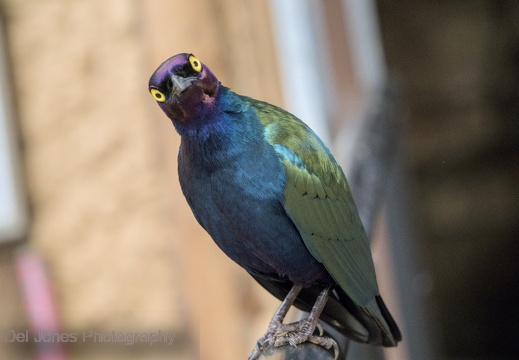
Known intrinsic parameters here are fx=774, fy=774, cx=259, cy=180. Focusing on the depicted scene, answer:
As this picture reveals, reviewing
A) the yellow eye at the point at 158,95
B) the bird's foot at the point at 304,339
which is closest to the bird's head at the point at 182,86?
the yellow eye at the point at 158,95

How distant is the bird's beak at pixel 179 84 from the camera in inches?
26.1

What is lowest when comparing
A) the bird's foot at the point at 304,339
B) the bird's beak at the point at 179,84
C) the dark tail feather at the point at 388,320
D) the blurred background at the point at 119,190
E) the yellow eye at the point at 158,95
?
the bird's foot at the point at 304,339

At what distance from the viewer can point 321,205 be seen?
92cm

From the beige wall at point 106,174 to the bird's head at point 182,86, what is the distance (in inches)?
39.2

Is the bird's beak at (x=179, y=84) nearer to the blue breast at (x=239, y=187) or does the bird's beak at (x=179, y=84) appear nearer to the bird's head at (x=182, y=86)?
the bird's head at (x=182, y=86)

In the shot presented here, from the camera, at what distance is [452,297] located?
4527 millimetres

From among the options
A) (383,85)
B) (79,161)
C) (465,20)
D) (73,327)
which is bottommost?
(73,327)

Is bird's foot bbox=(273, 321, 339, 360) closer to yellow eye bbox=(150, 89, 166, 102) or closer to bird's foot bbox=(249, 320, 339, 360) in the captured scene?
bird's foot bbox=(249, 320, 339, 360)

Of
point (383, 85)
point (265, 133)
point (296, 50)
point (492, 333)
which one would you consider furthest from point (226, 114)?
point (492, 333)

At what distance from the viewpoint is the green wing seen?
2.84ft

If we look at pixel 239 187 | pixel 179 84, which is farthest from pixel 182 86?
pixel 239 187

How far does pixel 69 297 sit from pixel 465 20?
356cm

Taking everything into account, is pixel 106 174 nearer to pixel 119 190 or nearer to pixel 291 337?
pixel 119 190

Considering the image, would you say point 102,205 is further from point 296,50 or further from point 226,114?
point 226,114
